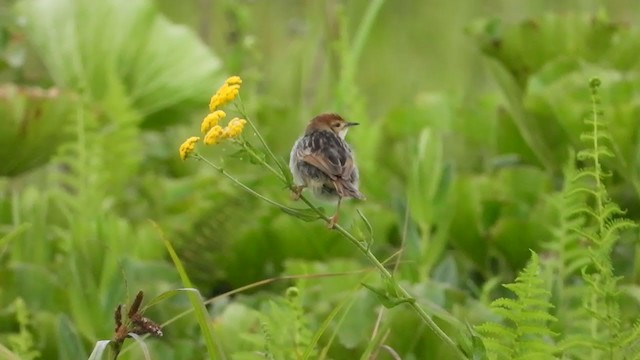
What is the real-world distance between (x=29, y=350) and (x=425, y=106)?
4.82 feet

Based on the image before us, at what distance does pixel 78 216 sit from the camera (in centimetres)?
289

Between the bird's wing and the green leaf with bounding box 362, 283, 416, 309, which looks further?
the bird's wing

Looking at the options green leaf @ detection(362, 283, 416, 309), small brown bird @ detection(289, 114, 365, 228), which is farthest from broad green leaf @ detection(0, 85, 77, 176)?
green leaf @ detection(362, 283, 416, 309)

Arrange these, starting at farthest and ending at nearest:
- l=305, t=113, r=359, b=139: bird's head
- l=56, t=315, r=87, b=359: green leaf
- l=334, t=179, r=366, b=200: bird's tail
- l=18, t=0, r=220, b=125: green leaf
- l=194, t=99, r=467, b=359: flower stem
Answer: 1. l=18, t=0, r=220, b=125: green leaf
2. l=305, t=113, r=359, b=139: bird's head
3. l=56, t=315, r=87, b=359: green leaf
4. l=334, t=179, r=366, b=200: bird's tail
5. l=194, t=99, r=467, b=359: flower stem

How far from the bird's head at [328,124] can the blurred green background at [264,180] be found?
0.16 m

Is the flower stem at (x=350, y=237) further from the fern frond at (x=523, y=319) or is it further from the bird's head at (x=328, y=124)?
the bird's head at (x=328, y=124)

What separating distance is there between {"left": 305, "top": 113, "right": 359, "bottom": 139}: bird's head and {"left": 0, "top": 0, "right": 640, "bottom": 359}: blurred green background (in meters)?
0.16

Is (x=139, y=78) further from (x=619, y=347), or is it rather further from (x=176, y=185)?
(x=619, y=347)

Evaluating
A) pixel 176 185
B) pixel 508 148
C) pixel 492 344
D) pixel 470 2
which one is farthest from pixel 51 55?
pixel 492 344

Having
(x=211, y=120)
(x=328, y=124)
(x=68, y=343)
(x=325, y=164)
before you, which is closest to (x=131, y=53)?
(x=328, y=124)

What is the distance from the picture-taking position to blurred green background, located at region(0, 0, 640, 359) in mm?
2418

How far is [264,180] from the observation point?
321 centimetres

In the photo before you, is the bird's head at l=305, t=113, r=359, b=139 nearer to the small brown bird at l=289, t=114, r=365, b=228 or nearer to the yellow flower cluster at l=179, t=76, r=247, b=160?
the small brown bird at l=289, t=114, r=365, b=228

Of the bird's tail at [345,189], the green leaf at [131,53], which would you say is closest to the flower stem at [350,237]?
the bird's tail at [345,189]
